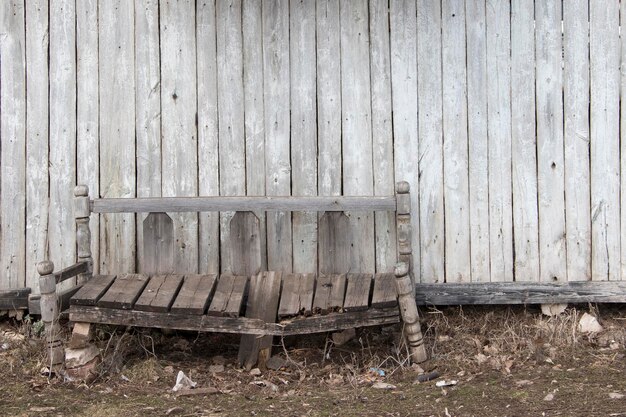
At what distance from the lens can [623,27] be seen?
5539 millimetres

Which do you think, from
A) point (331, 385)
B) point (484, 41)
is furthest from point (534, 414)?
point (484, 41)

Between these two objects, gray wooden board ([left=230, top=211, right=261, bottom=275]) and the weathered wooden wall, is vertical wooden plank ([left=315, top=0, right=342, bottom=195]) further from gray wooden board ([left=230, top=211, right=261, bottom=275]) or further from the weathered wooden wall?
gray wooden board ([left=230, top=211, right=261, bottom=275])

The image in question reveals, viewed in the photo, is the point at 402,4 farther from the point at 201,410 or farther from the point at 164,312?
the point at 201,410

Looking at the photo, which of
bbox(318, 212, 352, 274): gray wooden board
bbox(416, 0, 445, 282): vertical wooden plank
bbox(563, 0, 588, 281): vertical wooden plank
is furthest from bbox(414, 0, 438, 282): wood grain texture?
bbox(563, 0, 588, 281): vertical wooden plank

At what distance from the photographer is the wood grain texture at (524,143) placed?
5.57 m

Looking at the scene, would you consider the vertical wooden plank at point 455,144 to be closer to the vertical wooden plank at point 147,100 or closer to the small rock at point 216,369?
the small rock at point 216,369

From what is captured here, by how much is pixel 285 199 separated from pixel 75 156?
61.1 inches

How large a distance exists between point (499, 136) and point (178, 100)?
7.32ft

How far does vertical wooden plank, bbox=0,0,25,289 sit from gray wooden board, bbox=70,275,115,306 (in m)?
0.71

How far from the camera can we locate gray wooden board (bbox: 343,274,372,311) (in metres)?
4.95

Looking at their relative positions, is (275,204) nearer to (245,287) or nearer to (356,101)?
(245,287)

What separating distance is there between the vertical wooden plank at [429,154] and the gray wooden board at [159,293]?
1660 millimetres

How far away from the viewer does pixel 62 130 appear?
5699 mm

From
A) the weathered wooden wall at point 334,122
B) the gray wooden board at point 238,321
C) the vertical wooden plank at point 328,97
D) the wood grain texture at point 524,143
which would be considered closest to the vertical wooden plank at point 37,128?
the weathered wooden wall at point 334,122
